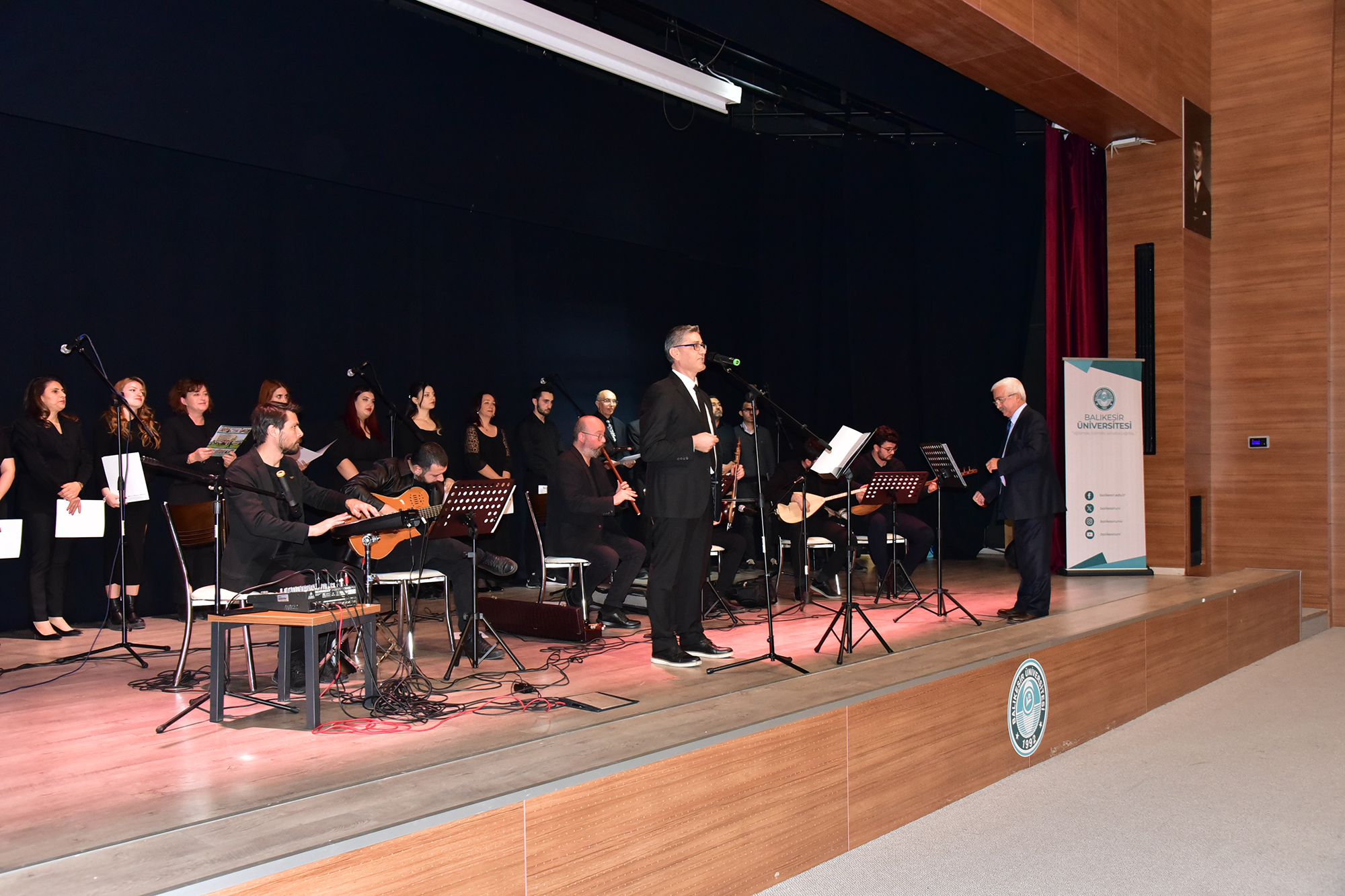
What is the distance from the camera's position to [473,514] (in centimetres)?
432

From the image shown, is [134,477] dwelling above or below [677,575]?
above

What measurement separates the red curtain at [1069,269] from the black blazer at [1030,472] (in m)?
2.39

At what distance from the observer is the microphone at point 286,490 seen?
412 centimetres

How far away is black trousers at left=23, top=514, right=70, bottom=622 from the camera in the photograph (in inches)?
218

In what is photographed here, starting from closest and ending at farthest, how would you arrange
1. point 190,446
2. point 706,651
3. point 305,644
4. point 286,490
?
point 305,644 → point 286,490 → point 706,651 → point 190,446

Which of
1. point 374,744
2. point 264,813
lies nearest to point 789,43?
point 374,744

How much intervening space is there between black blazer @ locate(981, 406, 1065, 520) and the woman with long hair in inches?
156

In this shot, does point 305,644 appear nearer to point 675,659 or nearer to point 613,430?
point 675,659

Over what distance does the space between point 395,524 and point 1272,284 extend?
716 centimetres

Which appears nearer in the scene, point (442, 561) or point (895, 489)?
point (442, 561)

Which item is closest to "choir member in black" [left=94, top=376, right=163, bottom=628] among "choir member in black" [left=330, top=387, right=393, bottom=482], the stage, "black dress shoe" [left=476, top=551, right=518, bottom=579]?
the stage

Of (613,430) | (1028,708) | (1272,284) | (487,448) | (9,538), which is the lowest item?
(1028,708)

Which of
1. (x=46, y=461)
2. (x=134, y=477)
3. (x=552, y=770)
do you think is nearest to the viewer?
(x=552, y=770)

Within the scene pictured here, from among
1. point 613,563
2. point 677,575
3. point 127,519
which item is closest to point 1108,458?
point 613,563
